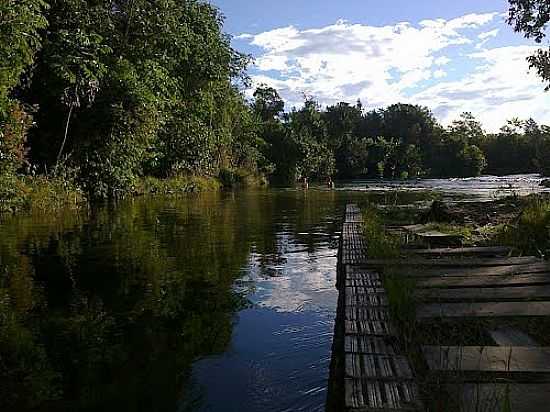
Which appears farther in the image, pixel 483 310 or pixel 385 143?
pixel 385 143

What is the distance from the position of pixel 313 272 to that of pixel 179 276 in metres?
2.23

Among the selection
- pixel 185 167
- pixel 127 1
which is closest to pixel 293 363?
pixel 127 1

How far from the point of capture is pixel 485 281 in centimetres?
632

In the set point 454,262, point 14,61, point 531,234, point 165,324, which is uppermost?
point 14,61

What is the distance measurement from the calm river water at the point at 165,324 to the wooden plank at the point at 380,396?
29.7 inches

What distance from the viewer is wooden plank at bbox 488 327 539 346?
432 cm

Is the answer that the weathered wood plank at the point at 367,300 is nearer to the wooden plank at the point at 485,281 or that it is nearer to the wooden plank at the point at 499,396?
the wooden plank at the point at 485,281

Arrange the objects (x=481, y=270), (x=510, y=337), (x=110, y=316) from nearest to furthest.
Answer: (x=510, y=337) → (x=110, y=316) → (x=481, y=270)

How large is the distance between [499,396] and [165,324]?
368 cm

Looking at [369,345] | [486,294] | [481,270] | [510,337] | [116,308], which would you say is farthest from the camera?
[481,270]

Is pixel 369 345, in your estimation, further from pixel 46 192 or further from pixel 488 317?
pixel 46 192

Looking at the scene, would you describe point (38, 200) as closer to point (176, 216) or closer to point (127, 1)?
point (176, 216)

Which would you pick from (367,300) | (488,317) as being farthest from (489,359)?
(367,300)

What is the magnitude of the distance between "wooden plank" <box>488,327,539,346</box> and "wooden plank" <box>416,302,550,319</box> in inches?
12.1
